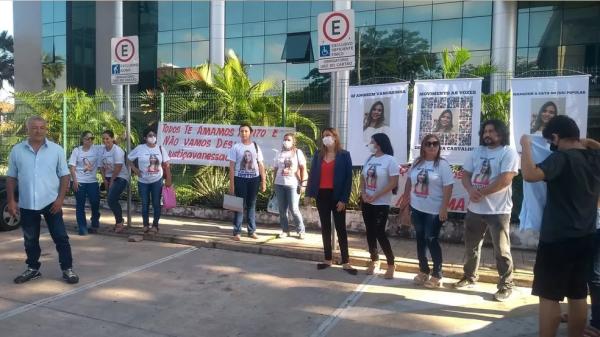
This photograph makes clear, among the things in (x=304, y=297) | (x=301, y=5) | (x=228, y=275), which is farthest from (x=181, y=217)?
(x=301, y=5)

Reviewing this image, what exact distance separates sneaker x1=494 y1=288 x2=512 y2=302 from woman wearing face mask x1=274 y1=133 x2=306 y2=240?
3328 millimetres

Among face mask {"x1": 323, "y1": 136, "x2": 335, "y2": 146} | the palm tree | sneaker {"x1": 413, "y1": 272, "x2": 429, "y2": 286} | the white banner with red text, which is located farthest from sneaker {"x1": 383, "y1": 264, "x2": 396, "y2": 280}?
the palm tree

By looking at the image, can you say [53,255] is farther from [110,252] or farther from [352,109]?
[352,109]

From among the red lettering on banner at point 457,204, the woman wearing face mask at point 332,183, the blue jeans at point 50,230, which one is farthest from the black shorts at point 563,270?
the blue jeans at point 50,230

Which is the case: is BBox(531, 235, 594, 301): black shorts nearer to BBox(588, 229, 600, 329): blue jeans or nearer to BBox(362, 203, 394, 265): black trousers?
BBox(588, 229, 600, 329): blue jeans

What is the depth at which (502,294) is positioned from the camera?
5.38 metres

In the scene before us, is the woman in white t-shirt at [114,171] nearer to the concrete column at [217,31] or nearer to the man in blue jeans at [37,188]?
the man in blue jeans at [37,188]

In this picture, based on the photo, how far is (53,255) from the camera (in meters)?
7.07

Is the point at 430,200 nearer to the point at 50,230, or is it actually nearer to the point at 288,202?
the point at 288,202

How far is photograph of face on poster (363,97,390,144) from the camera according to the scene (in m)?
7.87

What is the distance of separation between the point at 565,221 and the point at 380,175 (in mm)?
2454

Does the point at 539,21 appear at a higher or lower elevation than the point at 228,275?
higher

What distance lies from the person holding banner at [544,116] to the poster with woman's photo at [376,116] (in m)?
1.80

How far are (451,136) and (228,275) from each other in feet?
12.5
